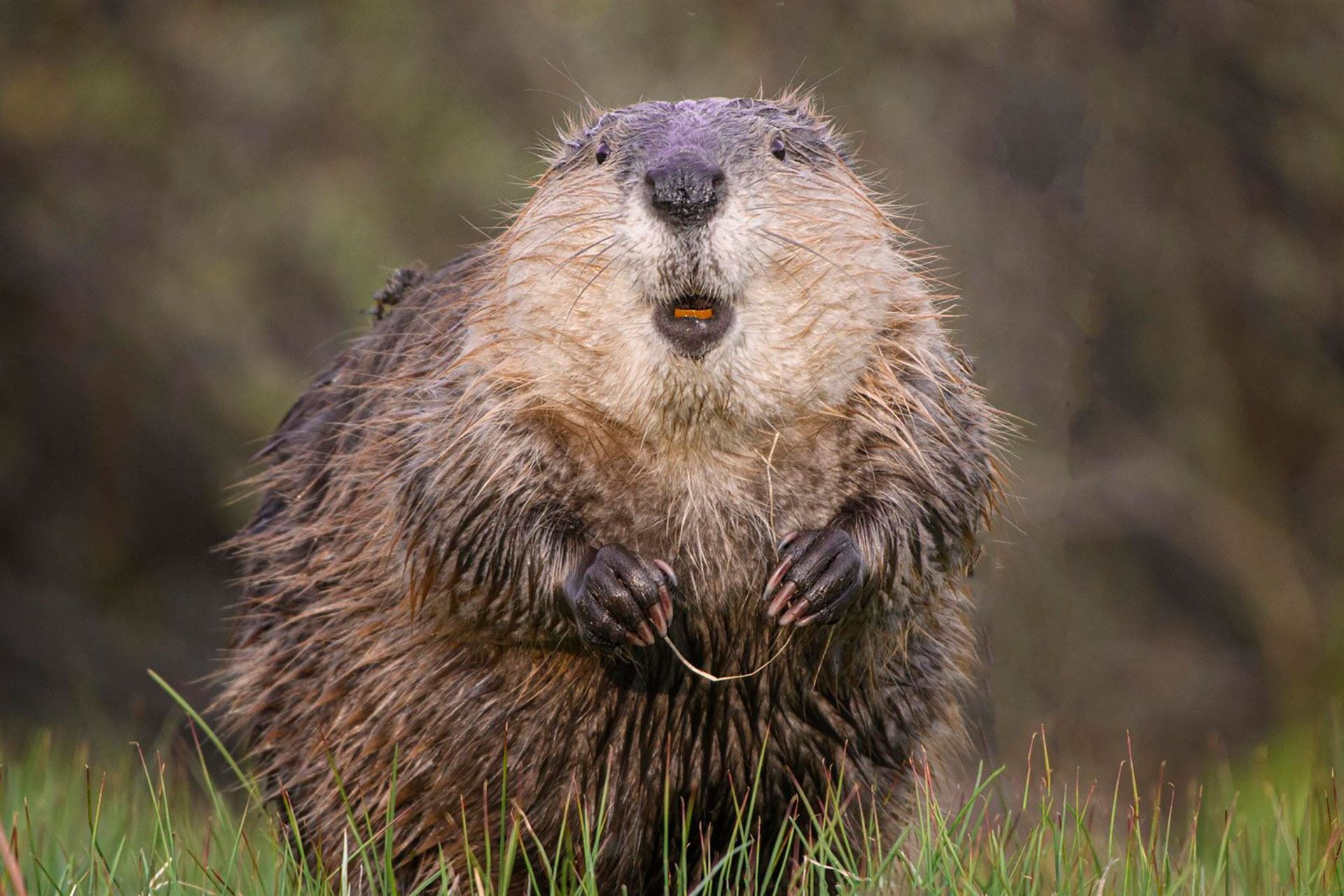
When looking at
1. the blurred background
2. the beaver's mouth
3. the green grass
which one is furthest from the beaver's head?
the blurred background

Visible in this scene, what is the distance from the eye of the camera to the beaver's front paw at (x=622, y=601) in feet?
7.02

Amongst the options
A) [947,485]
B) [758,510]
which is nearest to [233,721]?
[758,510]

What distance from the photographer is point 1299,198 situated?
221 inches

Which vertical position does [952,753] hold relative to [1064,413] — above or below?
below

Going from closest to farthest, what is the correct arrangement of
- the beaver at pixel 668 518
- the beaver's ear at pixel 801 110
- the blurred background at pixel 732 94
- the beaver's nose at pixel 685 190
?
the beaver's nose at pixel 685 190
the beaver at pixel 668 518
the beaver's ear at pixel 801 110
the blurred background at pixel 732 94

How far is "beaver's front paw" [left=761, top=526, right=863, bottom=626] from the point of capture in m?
2.17

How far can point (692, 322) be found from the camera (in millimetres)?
2115

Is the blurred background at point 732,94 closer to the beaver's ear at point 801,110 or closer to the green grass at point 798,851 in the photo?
the green grass at point 798,851

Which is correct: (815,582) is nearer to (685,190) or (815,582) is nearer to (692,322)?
(692,322)

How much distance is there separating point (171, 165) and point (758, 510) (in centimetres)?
397

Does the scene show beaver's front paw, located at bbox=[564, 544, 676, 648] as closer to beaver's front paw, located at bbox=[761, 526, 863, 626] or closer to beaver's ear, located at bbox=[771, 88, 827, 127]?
beaver's front paw, located at bbox=[761, 526, 863, 626]

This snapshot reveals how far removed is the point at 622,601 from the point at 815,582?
25 cm

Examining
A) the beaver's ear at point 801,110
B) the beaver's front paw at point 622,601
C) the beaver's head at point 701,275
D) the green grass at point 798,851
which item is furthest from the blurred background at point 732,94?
the beaver's front paw at point 622,601

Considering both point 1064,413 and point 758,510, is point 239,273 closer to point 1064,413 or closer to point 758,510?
point 1064,413
